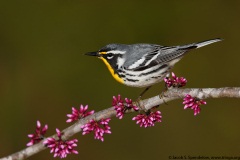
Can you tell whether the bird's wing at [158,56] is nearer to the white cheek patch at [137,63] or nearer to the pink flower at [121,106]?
the white cheek patch at [137,63]

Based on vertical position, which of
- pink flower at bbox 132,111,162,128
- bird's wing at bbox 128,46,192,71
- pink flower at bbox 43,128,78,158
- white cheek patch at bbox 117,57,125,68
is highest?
white cheek patch at bbox 117,57,125,68

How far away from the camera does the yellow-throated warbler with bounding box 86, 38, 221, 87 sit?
3.70 m

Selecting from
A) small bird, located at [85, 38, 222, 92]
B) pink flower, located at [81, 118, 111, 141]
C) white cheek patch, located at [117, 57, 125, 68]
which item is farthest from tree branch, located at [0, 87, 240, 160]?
white cheek patch, located at [117, 57, 125, 68]

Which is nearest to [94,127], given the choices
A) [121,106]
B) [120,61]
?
[121,106]

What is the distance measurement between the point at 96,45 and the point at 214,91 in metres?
3.11

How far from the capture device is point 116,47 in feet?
12.1

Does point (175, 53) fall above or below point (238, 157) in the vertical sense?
above

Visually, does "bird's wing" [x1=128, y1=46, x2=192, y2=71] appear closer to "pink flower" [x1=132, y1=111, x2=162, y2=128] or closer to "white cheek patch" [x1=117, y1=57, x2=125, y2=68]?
"white cheek patch" [x1=117, y1=57, x2=125, y2=68]

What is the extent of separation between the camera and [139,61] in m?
3.84


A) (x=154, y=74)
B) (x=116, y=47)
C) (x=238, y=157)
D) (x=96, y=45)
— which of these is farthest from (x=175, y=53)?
(x=96, y=45)

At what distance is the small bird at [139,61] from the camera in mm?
3699

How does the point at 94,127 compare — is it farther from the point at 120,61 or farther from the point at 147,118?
the point at 120,61

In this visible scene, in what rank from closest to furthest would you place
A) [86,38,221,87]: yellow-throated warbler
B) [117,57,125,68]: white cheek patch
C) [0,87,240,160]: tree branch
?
Result: [0,87,240,160]: tree branch → [86,38,221,87]: yellow-throated warbler → [117,57,125,68]: white cheek patch

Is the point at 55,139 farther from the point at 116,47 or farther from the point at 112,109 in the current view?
the point at 116,47
